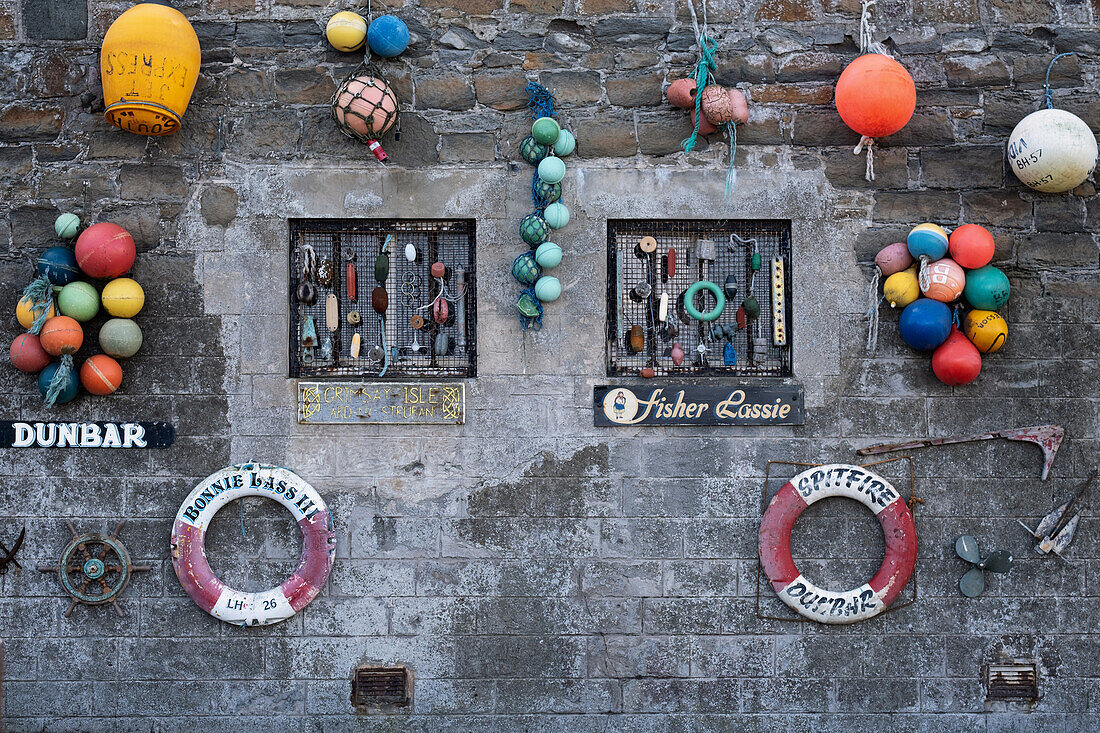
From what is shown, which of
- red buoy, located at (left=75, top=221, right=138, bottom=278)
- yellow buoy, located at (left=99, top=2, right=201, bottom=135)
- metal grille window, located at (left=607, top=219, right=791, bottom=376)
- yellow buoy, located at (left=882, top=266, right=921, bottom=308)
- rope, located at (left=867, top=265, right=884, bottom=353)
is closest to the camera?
yellow buoy, located at (left=99, top=2, right=201, bottom=135)

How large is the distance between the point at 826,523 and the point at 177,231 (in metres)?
3.87

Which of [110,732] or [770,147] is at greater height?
[770,147]

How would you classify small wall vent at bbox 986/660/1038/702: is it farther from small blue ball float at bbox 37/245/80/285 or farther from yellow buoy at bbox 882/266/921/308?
small blue ball float at bbox 37/245/80/285

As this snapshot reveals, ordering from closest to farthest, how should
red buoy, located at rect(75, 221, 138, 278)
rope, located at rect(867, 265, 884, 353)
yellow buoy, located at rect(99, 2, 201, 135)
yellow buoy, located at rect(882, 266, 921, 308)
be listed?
Result: yellow buoy, located at rect(99, 2, 201, 135)
red buoy, located at rect(75, 221, 138, 278)
yellow buoy, located at rect(882, 266, 921, 308)
rope, located at rect(867, 265, 884, 353)

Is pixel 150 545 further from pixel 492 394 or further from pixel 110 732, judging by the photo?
pixel 492 394

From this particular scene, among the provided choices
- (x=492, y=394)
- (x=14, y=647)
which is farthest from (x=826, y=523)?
(x=14, y=647)

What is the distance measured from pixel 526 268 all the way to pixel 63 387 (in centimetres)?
247

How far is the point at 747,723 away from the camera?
4344 mm

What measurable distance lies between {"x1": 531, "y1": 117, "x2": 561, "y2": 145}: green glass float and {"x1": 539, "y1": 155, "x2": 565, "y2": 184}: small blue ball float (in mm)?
96

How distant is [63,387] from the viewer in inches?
164

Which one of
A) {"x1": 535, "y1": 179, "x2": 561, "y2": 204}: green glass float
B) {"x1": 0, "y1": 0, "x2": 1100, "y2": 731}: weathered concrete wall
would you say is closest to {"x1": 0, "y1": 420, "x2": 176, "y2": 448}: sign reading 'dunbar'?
{"x1": 0, "y1": 0, "x2": 1100, "y2": 731}: weathered concrete wall

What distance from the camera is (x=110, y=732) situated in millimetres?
4328

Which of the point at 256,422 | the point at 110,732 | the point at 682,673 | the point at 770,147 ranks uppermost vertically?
the point at 770,147

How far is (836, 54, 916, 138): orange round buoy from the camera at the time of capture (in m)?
4.07
